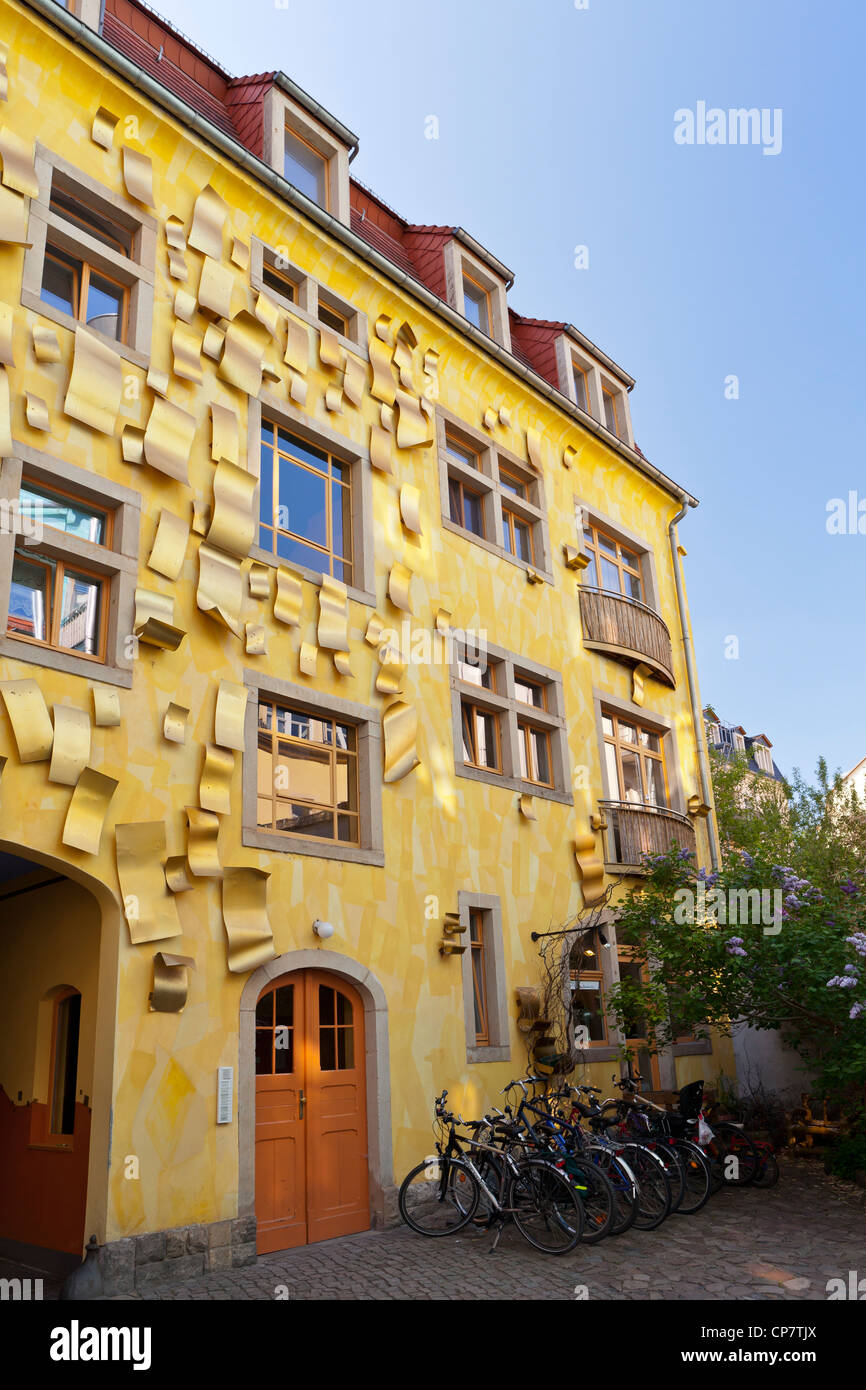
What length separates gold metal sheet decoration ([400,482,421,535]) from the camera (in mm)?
13406

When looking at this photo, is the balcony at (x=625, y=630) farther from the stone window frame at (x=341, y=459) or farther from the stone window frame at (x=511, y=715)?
the stone window frame at (x=341, y=459)

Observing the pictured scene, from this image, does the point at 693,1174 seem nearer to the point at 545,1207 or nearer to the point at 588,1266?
the point at 545,1207

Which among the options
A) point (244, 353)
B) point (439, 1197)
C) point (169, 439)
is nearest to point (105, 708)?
point (169, 439)

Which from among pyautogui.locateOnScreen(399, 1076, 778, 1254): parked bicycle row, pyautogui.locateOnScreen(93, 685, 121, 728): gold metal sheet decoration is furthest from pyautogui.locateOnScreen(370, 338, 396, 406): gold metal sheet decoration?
pyautogui.locateOnScreen(399, 1076, 778, 1254): parked bicycle row

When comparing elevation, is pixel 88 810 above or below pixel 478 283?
below

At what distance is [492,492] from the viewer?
50.7 feet

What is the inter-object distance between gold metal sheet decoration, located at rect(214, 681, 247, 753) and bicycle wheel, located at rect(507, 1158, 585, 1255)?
4.89 meters

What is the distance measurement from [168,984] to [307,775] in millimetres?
2965

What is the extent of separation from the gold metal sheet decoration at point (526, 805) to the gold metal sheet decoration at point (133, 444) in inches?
272

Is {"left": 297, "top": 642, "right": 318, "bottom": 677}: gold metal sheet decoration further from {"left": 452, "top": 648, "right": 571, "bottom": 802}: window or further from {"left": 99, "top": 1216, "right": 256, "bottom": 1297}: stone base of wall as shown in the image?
{"left": 99, "top": 1216, "right": 256, "bottom": 1297}: stone base of wall

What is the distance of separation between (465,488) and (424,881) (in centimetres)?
638

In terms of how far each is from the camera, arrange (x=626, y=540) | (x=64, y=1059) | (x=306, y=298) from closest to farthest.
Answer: (x=64, y=1059)
(x=306, y=298)
(x=626, y=540)

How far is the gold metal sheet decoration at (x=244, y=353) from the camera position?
1138 centimetres

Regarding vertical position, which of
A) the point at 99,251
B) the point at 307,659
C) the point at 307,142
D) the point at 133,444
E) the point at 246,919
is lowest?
the point at 246,919
